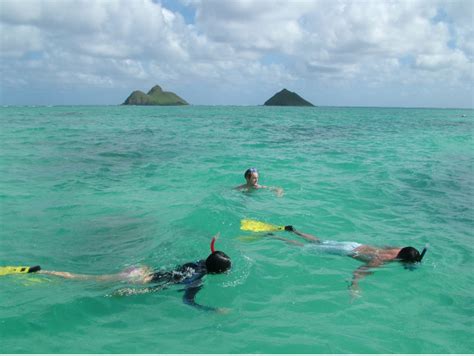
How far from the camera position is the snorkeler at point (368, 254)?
670 centimetres

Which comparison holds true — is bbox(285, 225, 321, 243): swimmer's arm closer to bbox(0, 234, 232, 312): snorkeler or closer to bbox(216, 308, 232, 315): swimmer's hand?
bbox(0, 234, 232, 312): snorkeler

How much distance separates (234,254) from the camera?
7.43m

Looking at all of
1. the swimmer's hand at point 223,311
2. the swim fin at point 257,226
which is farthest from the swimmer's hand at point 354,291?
the swim fin at point 257,226

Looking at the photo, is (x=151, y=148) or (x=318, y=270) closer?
(x=318, y=270)

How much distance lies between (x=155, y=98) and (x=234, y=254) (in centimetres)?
17521

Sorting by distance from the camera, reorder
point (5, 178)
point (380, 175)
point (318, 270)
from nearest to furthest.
Answer: point (318, 270) < point (5, 178) < point (380, 175)

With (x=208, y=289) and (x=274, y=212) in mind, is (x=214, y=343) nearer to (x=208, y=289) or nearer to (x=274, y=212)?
(x=208, y=289)

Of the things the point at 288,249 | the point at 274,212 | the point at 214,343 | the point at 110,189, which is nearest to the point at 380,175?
the point at 274,212

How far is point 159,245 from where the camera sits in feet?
26.1

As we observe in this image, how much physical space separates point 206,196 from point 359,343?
7.37 m

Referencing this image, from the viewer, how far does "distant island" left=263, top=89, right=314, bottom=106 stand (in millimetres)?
173250

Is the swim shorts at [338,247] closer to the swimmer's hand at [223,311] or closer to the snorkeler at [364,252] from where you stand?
the snorkeler at [364,252]

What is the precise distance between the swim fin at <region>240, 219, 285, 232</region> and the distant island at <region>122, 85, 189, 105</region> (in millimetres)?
167787

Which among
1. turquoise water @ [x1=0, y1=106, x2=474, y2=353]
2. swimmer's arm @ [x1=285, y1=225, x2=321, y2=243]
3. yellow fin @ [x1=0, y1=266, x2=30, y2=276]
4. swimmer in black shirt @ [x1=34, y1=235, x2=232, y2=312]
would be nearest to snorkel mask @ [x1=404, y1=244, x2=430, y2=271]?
turquoise water @ [x1=0, y1=106, x2=474, y2=353]
